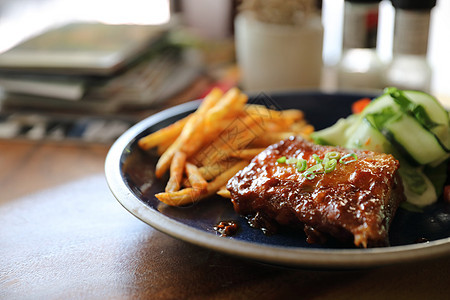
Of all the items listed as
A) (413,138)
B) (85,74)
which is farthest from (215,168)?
(85,74)

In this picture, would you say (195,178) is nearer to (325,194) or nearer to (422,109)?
(325,194)

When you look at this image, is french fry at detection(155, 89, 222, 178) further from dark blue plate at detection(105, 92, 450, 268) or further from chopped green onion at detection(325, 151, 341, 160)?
chopped green onion at detection(325, 151, 341, 160)

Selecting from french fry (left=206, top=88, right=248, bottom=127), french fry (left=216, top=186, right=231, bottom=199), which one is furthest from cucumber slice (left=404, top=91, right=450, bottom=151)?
french fry (left=216, top=186, right=231, bottom=199)

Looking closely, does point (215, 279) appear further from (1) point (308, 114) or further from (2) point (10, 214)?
(1) point (308, 114)

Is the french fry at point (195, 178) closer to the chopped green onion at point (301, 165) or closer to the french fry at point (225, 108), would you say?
the french fry at point (225, 108)

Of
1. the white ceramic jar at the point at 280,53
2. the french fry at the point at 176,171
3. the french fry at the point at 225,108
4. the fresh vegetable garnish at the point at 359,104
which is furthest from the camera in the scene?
the white ceramic jar at the point at 280,53

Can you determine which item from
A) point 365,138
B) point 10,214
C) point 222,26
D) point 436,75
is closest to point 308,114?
point 365,138

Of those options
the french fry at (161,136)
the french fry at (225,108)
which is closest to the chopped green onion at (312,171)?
the french fry at (225,108)
